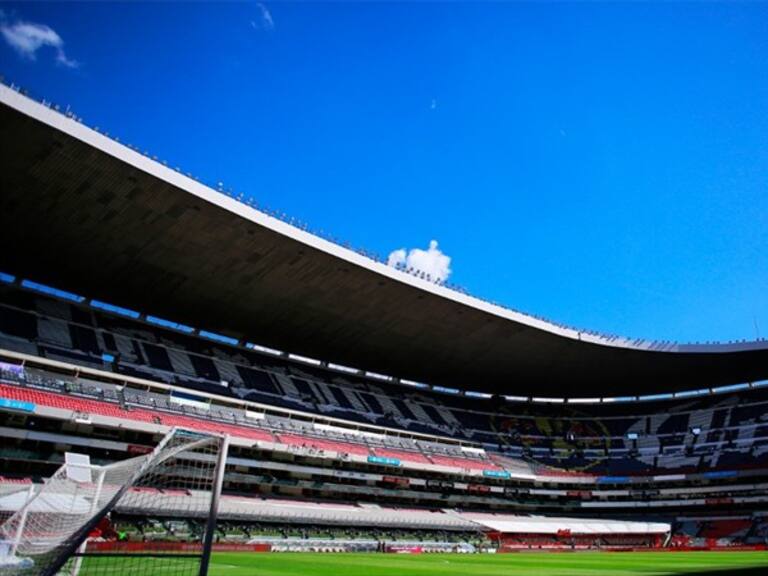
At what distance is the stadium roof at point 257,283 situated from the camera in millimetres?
26750

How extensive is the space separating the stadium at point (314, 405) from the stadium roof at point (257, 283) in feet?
0.58

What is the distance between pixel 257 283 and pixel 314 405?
14.8m

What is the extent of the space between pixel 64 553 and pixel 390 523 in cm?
3584

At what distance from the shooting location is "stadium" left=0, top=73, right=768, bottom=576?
24.3 meters

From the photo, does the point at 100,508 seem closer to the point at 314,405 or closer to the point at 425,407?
the point at 314,405

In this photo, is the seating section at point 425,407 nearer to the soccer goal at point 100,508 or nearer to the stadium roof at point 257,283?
the stadium roof at point 257,283

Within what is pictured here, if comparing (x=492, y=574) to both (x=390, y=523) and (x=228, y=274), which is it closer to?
(x=390, y=523)

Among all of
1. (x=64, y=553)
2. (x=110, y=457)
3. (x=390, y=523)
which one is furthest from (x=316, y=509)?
(x=64, y=553)

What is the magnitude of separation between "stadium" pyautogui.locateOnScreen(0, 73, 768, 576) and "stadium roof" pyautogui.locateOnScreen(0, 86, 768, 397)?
18 centimetres

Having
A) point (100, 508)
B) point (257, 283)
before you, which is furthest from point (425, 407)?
point (100, 508)

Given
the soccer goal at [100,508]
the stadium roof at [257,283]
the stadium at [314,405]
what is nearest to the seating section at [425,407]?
the stadium at [314,405]

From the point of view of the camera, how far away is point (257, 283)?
123 ft

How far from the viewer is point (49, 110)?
23.2 metres

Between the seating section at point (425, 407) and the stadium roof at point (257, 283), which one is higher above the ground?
the stadium roof at point (257, 283)
